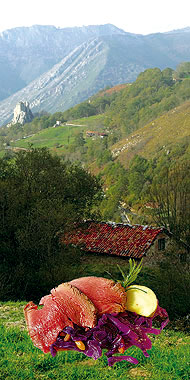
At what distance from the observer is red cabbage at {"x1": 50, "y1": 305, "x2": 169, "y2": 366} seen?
113 inches

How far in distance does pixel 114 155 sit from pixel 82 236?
3994 inches

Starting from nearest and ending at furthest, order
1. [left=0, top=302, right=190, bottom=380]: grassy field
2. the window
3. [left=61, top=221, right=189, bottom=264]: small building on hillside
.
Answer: [left=0, top=302, right=190, bottom=380]: grassy field
[left=61, top=221, right=189, bottom=264]: small building on hillside
the window

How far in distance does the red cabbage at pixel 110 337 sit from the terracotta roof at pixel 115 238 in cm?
2518

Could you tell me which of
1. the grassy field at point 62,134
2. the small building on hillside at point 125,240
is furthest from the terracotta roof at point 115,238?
the grassy field at point 62,134

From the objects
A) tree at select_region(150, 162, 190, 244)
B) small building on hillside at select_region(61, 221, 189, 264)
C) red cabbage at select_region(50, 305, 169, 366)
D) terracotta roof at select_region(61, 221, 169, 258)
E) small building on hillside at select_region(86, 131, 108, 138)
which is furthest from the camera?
small building on hillside at select_region(86, 131, 108, 138)

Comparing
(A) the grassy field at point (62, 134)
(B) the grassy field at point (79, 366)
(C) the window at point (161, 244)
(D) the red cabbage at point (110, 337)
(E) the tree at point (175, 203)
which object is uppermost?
(D) the red cabbage at point (110, 337)

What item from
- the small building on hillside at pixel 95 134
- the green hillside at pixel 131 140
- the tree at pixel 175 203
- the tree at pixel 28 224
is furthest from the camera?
the small building on hillside at pixel 95 134

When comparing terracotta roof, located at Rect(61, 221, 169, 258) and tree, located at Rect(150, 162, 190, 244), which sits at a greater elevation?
tree, located at Rect(150, 162, 190, 244)

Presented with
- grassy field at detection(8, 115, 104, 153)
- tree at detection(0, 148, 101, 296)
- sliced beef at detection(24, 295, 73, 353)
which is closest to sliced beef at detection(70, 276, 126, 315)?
sliced beef at detection(24, 295, 73, 353)

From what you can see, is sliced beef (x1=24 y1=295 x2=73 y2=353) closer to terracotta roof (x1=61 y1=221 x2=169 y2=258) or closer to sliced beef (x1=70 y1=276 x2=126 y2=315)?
sliced beef (x1=70 y1=276 x2=126 y2=315)

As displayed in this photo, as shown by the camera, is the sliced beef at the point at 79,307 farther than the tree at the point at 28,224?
No

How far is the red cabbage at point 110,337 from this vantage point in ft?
9.40

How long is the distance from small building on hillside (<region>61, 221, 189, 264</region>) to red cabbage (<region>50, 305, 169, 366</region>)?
25373 millimetres

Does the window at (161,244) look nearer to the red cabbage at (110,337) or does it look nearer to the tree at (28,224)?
the tree at (28,224)
